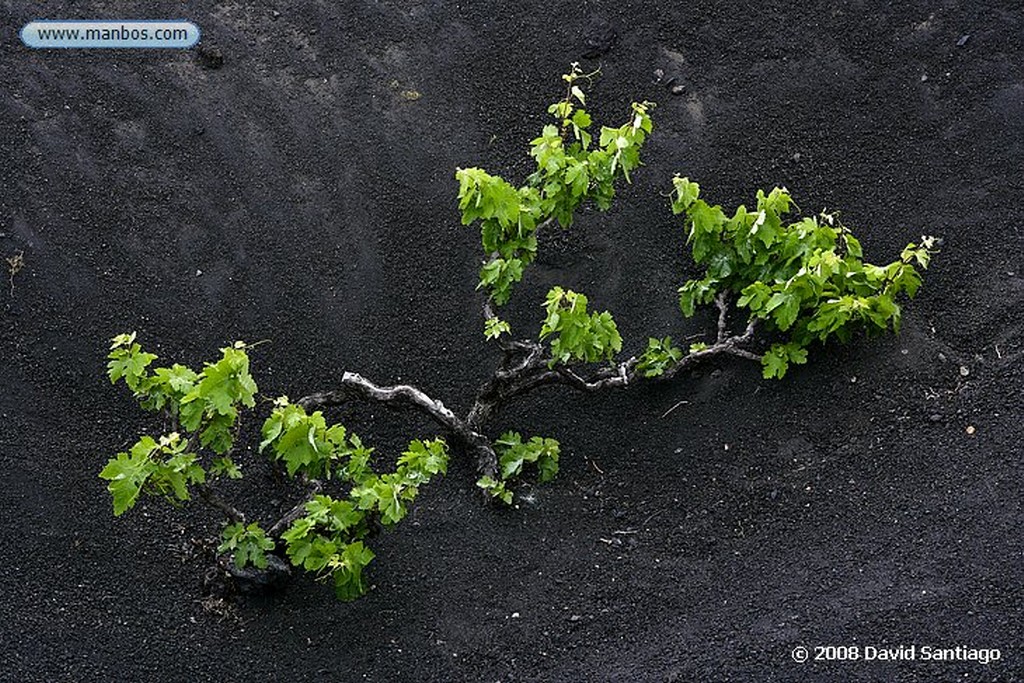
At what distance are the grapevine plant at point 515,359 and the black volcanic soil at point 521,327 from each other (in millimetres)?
152

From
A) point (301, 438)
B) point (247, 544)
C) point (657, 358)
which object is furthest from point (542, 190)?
point (247, 544)

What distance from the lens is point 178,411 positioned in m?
4.71

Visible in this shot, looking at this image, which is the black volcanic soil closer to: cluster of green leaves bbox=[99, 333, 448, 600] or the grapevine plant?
the grapevine plant

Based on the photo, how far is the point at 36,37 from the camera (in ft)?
21.2

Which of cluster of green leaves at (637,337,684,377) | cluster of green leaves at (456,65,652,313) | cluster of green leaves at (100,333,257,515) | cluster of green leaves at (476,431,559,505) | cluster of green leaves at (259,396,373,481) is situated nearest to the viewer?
cluster of green leaves at (100,333,257,515)

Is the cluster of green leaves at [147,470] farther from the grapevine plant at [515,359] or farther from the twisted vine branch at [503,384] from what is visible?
the twisted vine branch at [503,384]

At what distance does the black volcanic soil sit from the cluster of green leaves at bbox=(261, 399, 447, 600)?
378 mm

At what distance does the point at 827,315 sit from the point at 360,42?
2.52 metres

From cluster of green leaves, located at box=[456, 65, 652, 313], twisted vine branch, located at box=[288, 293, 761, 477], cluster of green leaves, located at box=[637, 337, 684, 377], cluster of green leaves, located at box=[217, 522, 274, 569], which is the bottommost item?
cluster of green leaves, located at box=[217, 522, 274, 569]

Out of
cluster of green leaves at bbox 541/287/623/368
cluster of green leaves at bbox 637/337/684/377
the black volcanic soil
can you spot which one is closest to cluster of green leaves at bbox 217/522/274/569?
the black volcanic soil

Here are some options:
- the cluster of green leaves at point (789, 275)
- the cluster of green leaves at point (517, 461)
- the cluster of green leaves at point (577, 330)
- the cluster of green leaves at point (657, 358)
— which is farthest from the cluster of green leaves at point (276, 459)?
the cluster of green leaves at point (789, 275)

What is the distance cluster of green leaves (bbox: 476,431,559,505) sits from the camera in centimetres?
518

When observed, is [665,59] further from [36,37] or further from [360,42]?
[36,37]

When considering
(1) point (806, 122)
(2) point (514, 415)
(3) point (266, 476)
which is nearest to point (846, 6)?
(1) point (806, 122)
